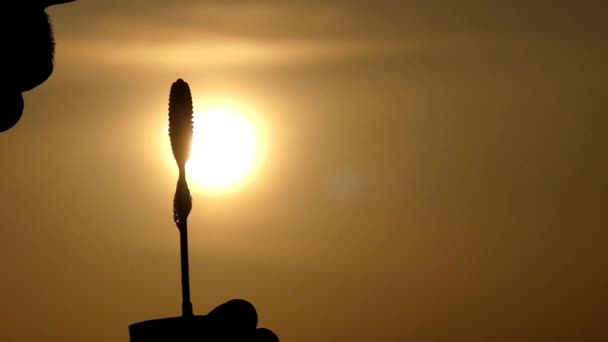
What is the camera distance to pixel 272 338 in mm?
2842

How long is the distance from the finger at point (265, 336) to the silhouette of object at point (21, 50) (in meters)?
1.45

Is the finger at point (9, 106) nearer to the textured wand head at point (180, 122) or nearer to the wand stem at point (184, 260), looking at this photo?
the textured wand head at point (180, 122)

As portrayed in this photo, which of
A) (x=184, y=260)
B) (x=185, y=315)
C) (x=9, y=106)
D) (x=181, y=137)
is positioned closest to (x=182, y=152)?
(x=181, y=137)

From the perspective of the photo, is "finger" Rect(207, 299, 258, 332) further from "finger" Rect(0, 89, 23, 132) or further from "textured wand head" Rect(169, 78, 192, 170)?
"finger" Rect(0, 89, 23, 132)

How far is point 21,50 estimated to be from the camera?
7.32 ft

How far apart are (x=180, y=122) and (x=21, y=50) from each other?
1012 millimetres

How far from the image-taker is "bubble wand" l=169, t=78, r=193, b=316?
121 inches

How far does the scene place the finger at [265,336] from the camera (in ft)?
9.30

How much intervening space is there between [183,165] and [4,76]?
1.02 metres

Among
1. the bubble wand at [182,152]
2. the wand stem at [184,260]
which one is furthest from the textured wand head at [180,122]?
the wand stem at [184,260]

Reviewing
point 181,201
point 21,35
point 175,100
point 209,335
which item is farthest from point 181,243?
point 21,35

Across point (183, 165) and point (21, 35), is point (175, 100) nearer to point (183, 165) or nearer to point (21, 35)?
point (183, 165)

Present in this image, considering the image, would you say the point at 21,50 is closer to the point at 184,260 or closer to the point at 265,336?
the point at 184,260

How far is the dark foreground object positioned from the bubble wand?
24 centimetres
